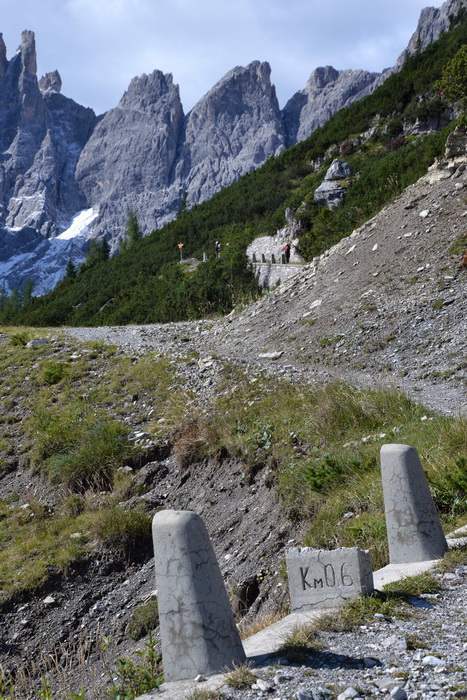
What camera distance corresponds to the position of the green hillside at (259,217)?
3997cm

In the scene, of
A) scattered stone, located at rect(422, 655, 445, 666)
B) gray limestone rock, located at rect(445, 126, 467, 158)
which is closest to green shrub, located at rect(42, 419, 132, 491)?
scattered stone, located at rect(422, 655, 445, 666)

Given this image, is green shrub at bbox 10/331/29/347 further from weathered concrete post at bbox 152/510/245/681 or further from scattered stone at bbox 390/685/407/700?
scattered stone at bbox 390/685/407/700

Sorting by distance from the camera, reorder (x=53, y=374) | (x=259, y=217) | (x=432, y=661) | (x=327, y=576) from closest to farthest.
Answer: (x=432, y=661)
(x=327, y=576)
(x=53, y=374)
(x=259, y=217)

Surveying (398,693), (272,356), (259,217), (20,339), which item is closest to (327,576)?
(398,693)

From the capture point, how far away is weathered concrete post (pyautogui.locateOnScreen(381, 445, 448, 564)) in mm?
5191

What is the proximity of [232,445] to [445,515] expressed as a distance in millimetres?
4619

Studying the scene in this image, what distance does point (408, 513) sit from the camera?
521cm

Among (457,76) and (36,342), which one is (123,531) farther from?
(457,76)

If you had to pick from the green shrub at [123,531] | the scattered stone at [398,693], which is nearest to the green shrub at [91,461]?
the green shrub at [123,531]

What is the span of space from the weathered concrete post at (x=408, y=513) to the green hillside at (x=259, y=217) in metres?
23.9

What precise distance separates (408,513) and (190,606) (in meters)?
2.45

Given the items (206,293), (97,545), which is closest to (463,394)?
(97,545)

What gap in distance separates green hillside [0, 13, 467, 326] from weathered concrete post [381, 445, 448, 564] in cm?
2387

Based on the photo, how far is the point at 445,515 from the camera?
20.6 ft
